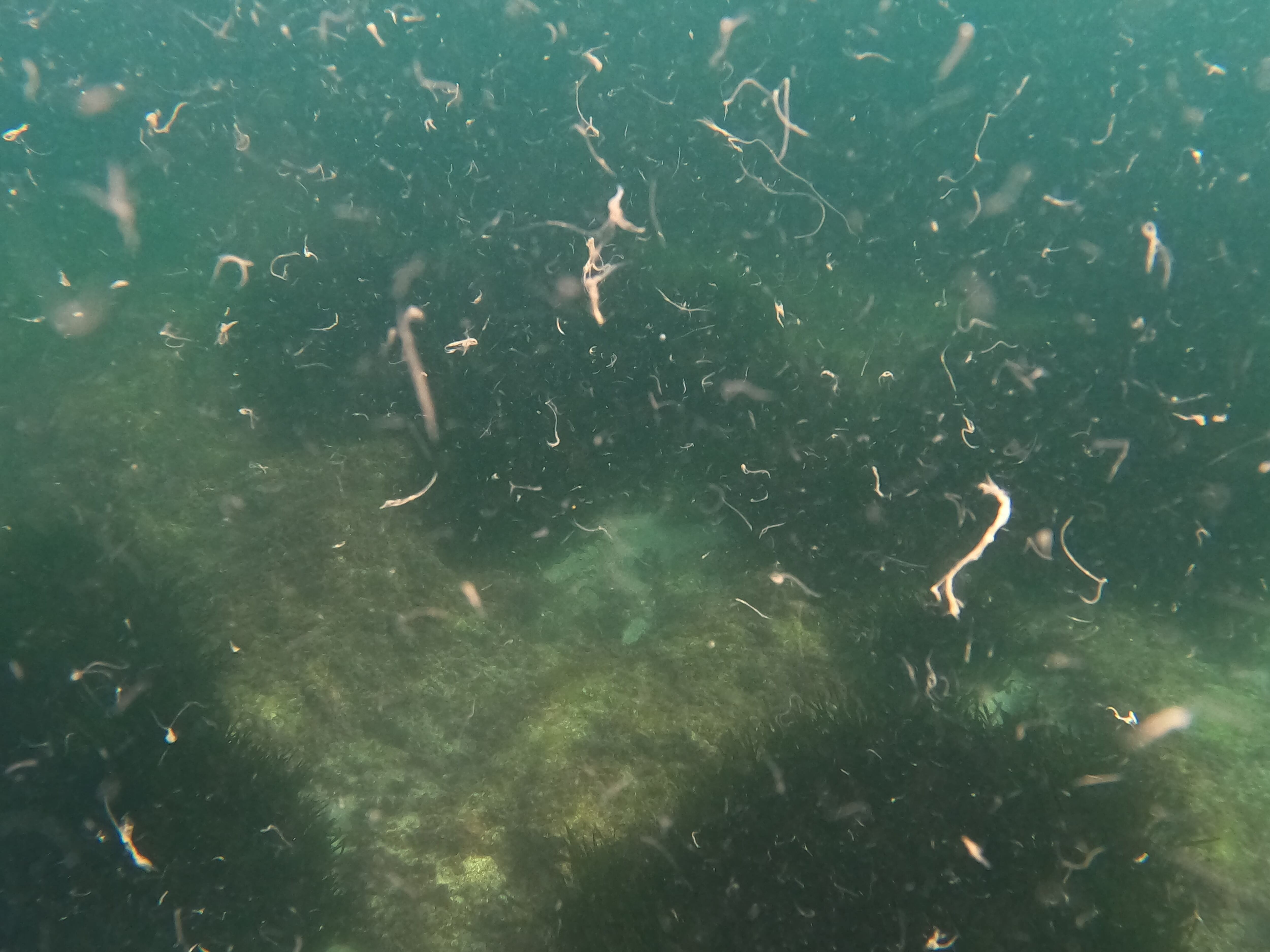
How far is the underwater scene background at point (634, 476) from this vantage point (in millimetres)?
2508

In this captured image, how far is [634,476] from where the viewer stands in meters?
3.13

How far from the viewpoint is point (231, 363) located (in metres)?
3.25

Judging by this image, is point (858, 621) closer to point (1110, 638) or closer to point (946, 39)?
point (1110, 638)

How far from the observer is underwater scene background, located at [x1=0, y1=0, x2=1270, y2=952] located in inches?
98.7


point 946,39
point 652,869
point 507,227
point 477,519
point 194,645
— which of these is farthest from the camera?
point 946,39

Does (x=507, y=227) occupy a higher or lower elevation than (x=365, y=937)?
higher

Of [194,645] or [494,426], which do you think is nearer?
[194,645]

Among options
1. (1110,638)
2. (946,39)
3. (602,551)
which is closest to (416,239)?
(602,551)

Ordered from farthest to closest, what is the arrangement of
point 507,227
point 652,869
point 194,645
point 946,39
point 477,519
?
point 946,39 < point 507,227 < point 477,519 < point 194,645 < point 652,869

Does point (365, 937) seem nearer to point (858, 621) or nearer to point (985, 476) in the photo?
point (858, 621)

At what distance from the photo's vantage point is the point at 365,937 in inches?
102

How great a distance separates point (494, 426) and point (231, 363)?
142 centimetres

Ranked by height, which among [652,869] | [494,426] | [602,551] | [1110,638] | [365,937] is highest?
[494,426]

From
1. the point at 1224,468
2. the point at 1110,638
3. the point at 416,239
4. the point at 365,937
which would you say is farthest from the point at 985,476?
the point at 365,937
